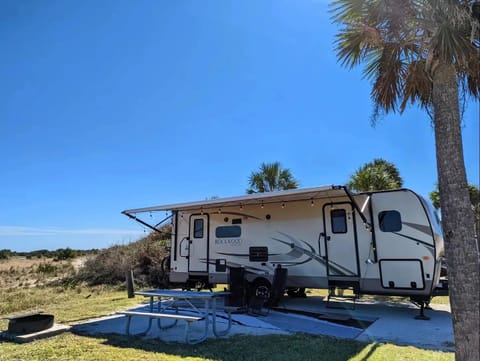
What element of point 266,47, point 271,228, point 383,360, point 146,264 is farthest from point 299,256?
point 146,264

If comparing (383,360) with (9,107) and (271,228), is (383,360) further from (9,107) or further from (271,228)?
(9,107)

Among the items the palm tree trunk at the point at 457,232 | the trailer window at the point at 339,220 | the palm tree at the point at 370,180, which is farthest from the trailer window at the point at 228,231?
the palm tree trunk at the point at 457,232

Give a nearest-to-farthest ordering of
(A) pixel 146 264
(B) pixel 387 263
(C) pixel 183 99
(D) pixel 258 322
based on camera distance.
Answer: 1. (D) pixel 258 322
2. (B) pixel 387 263
3. (C) pixel 183 99
4. (A) pixel 146 264

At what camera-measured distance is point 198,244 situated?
33.0 ft

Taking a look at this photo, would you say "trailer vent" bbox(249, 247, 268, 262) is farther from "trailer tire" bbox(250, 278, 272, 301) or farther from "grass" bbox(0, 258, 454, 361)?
"grass" bbox(0, 258, 454, 361)

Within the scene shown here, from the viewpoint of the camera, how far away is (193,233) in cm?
1019

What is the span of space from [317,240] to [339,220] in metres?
0.74

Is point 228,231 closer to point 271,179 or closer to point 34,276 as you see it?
point 271,179

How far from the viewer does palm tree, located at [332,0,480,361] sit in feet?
9.48

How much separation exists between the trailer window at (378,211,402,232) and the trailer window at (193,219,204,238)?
506 cm

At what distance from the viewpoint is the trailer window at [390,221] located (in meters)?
7.31

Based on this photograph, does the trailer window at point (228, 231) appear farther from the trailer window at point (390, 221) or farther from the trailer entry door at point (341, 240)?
the trailer window at point (390, 221)

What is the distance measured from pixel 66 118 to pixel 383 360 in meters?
11.2

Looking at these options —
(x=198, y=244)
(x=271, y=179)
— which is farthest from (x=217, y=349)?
(x=271, y=179)
